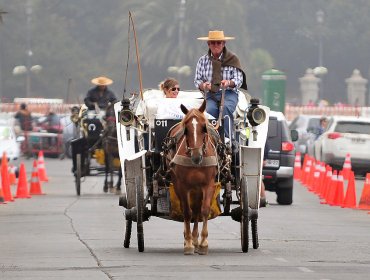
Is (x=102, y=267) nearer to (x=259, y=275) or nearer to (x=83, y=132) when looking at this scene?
(x=259, y=275)

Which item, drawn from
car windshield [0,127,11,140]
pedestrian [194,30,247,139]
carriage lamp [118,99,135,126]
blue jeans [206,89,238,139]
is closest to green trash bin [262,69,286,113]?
car windshield [0,127,11,140]

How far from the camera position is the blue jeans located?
62.5 feet

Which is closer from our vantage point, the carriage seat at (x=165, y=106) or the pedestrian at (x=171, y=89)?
the carriage seat at (x=165, y=106)

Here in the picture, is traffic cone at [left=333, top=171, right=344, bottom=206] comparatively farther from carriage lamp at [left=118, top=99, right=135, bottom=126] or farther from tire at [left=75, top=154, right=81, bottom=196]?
carriage lamp at [left=118, top=99, right=135, bottom=126]

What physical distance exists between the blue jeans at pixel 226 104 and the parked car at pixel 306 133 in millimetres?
27690

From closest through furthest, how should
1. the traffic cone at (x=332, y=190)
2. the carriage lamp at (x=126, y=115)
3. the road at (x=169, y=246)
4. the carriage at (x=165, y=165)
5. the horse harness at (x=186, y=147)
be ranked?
the road at (x=169, y=246) → the horse harness at (x=186, y=147) → the carriage at (x=165, y=165) → the carriage lamp at (x=126, y=115) → the traffic cone at (x=332, y=190)

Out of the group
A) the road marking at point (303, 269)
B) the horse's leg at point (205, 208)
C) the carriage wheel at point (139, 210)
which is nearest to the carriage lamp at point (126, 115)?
the carriage wheel at point (139, 210)

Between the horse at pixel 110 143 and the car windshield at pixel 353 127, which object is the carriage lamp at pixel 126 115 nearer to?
the horse at pixel 110 143

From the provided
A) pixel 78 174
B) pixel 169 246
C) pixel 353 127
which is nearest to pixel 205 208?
pixel 169 246

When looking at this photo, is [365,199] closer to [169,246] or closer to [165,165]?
[169,246]

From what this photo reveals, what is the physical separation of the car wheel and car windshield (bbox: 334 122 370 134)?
13.0m

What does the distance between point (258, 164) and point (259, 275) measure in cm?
304

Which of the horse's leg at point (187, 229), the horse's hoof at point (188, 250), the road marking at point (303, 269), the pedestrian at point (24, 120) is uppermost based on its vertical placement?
the pedestrian at point (24, 120)

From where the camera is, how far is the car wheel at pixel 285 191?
1153 inches
